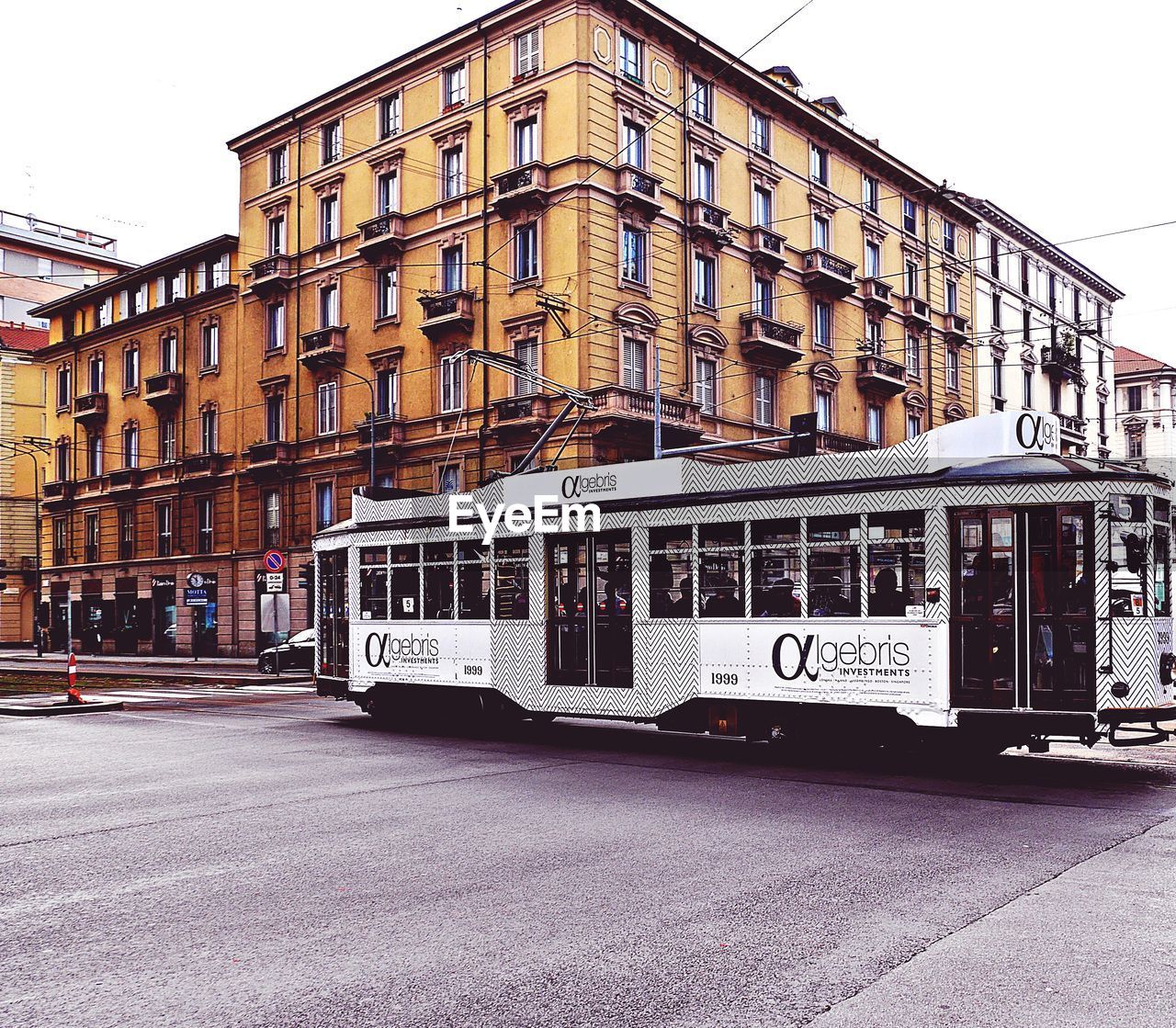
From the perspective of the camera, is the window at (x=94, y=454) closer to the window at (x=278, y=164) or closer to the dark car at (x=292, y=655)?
the window at (x=278, y=164)

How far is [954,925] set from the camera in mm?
6008

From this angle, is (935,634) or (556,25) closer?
(935,634)

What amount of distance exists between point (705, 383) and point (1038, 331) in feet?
93.8

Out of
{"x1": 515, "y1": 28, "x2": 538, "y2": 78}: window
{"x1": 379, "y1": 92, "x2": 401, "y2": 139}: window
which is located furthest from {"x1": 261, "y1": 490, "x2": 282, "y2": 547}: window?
{"x1": 515, "y1": 28, "x2": 538, "y2": 78}: window

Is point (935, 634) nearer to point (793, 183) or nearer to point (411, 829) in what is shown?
point (411, 829)

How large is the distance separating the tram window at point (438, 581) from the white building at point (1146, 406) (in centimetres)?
7188

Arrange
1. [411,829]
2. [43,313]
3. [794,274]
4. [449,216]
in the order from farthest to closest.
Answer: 1. [43,313]
2. [794,274]
3. [449,216]
4. [411,829]

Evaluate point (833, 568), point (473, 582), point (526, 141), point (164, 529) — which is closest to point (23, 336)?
point (164, 529)

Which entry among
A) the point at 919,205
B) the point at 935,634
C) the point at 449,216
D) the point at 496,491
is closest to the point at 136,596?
the point at 449,216

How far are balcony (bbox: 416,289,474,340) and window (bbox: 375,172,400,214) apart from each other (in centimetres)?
425

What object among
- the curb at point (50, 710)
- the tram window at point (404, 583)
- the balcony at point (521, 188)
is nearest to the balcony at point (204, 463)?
the balcony at point (521, 188)

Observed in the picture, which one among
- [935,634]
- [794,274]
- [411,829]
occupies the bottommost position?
[411,829]

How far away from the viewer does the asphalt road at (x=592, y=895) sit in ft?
16.3

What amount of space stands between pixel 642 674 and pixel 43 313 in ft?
169
